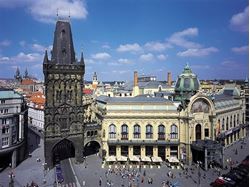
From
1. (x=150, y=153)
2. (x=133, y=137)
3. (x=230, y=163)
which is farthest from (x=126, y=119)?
(x=230, y=163)

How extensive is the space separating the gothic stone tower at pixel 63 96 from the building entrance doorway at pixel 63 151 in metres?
0.70

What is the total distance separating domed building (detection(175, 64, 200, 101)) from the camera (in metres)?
80.8

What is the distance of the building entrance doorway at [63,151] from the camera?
76.5 metres

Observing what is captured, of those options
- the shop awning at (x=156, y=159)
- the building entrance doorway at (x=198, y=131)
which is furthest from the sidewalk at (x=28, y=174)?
the building entrance doorway at (x=198, y=131)

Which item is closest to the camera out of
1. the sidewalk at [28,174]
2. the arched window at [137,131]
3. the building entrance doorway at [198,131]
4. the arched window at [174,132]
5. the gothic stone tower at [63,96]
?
the sidewalk at [28,174]

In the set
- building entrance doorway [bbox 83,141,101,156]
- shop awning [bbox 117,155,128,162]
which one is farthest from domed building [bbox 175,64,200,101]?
building entrance doorway [bbox 83,141,101,156]

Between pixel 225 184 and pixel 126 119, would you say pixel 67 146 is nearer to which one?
pixel 126 119

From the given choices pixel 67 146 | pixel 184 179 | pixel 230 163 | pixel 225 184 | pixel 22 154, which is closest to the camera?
pixel 225 184

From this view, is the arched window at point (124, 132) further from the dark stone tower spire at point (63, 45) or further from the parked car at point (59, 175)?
the dark stone tower spire at point (63, 45)

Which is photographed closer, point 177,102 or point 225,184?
point 225,184

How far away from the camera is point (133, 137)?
7588 centimetres

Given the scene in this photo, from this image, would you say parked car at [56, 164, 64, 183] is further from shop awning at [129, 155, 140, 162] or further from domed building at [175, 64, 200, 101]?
domed building at [175, 64, 200, 101]

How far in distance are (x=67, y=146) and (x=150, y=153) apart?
23.7m

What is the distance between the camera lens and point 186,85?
81.6m
